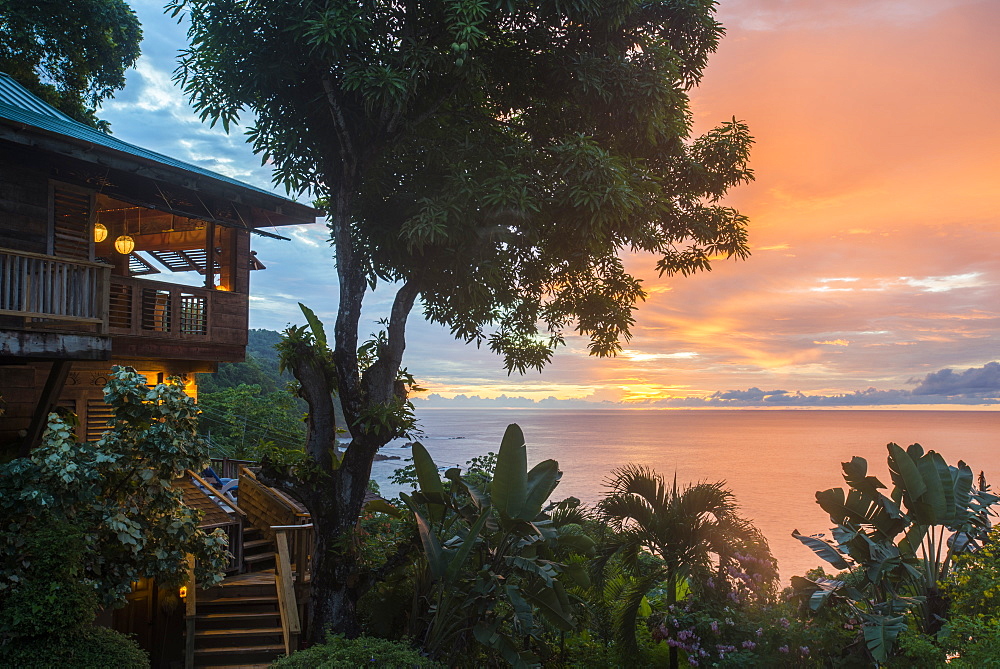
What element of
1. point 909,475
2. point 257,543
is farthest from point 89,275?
point 909,475

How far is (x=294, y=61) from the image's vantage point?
10930 millimetres

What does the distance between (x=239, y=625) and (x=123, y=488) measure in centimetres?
469

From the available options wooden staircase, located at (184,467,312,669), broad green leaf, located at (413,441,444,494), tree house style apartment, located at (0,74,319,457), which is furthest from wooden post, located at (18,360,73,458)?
broad green leaf, located at (413,441,444,494)

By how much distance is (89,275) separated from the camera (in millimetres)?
9328

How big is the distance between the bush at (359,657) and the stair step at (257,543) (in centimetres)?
724

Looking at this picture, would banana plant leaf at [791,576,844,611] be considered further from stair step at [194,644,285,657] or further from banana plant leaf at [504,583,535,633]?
stair step at [194,644,285,657]

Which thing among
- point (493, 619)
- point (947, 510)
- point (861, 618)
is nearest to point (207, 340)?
point (493, 619)

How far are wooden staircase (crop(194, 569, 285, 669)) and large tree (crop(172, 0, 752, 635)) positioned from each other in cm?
192

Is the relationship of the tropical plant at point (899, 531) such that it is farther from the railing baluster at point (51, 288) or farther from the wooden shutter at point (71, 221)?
the wooden shutter at point (71, 221)

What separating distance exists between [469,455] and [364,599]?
98306 millimetres

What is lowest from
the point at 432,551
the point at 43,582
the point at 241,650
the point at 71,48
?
the point at 241,650

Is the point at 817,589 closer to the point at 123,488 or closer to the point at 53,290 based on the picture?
the point at 123,488

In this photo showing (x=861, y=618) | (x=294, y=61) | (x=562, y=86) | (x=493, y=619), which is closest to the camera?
(x=493, y=619)

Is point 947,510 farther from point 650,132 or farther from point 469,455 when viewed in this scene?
point 469,455
